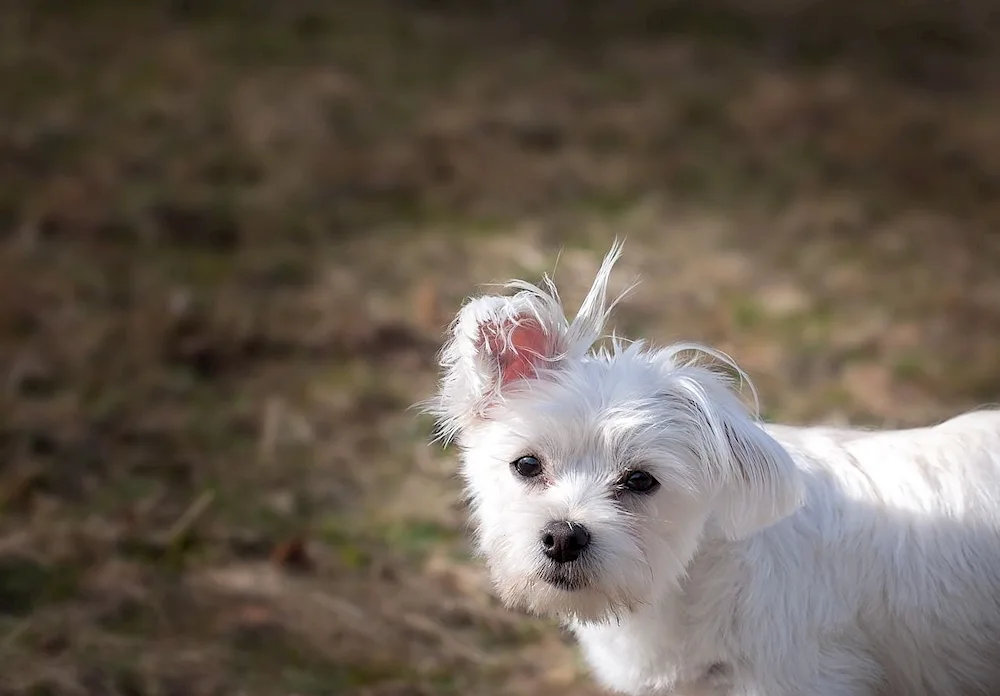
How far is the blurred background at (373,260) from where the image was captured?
3.92 metres

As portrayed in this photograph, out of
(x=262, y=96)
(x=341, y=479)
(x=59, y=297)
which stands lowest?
(x=341, y=479)

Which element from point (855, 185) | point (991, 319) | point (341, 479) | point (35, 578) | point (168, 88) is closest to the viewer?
point (35, 578)

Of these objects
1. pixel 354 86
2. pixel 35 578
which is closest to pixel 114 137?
pixel 354 86

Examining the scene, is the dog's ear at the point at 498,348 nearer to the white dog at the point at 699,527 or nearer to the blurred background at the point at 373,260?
the white dog at the point at 699,527

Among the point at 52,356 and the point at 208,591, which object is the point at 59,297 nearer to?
the point at 52,356

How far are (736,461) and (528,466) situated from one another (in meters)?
0.47

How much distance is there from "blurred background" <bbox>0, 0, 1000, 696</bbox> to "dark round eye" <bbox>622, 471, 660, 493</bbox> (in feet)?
3.80

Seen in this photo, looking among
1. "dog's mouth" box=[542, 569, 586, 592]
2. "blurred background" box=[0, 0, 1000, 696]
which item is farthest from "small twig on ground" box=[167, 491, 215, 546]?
"dog's mouth" box=[542, 569, 586, 592]

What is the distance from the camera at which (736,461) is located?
2.56 m

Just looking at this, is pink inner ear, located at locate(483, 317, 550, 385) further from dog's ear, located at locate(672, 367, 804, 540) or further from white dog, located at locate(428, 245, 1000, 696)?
dog's ear, located at locate(672, 367, 804, 540)

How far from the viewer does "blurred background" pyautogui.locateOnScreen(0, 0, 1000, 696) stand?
392cm

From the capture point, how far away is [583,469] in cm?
262

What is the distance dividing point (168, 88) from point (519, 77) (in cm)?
285

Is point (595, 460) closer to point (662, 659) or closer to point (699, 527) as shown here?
point (699, 527)
